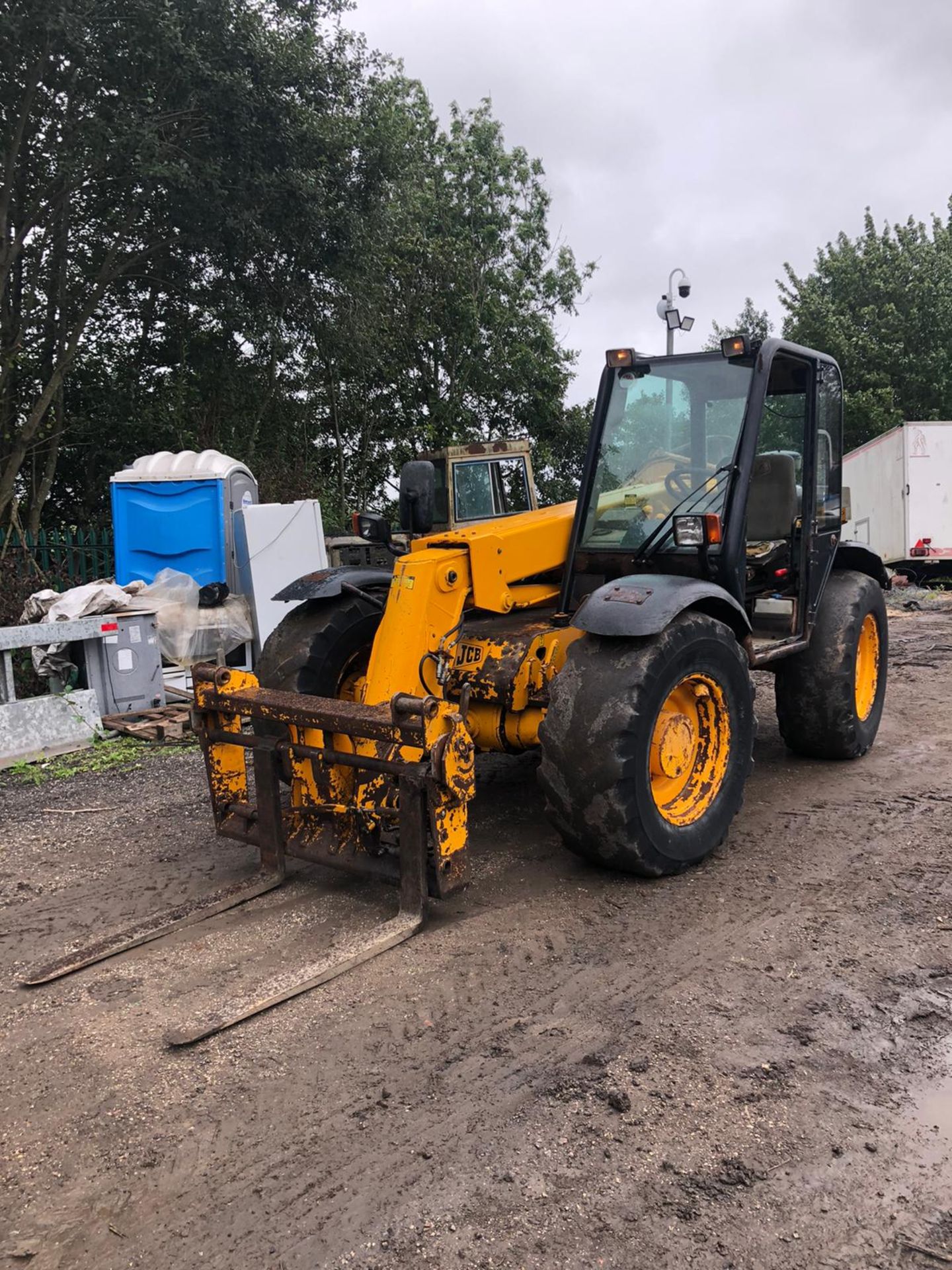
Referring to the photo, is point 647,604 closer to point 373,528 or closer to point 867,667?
point 373,528

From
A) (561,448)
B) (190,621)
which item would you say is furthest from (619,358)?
(561,448)

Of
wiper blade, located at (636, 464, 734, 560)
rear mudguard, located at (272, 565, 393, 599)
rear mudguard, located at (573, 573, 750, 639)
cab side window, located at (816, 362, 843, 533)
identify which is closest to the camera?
rear mudguard, located at (573, 573, 750, 639)

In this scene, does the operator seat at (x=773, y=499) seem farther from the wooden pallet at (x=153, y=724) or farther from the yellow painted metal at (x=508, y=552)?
the wooden pallet at (x=153, y=724)

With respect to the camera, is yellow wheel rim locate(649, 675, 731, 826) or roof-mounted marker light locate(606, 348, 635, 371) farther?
roof-mounted marker light locate(606, 348, 635, 371)

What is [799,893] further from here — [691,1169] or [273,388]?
[273,388]

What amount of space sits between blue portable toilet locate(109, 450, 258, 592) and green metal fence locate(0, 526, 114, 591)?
3.32ft

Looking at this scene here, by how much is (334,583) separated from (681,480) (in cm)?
202

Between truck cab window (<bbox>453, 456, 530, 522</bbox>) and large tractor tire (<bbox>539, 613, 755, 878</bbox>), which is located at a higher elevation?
truck cab window (<bbox>453, 456, 530, 522</bbox>)

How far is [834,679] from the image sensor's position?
598cm


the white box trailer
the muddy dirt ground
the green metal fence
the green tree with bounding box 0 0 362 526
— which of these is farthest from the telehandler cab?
the white box trailer

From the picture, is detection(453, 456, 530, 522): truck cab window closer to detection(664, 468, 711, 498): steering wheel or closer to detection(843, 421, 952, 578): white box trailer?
detection(664, 468, 711, 498): steering wheel

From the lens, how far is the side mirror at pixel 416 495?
4.77 m

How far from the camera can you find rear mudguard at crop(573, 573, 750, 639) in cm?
416

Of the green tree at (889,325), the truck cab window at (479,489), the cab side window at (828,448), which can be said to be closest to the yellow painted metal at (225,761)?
the cab side window at (828,448)
